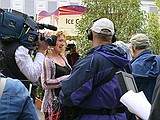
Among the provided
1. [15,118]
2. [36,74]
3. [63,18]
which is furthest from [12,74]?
[63,18]

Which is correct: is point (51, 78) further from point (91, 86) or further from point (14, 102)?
point (14, 102)

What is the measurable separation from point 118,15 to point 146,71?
5.97 m

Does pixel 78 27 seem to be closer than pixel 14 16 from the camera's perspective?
No

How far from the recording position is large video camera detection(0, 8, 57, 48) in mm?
3676

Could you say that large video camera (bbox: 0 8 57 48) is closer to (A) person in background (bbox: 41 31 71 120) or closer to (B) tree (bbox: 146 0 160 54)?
(A) person in background (bbox: 41 31 71 120)

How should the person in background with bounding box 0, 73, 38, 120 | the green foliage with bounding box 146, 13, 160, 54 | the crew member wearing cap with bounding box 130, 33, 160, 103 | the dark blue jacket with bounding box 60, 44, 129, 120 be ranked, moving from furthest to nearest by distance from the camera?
the green foliage with bounding box 146, 13, 160, 54
the crew member wearing cap with bounding box 130, 33, 160, 103
the dark blue jacket with bounding box 60, 44, 129, 120
the person in background with bounding box 0, 73, 38, 120

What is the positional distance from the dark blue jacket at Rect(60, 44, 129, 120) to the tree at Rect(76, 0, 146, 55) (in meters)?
6.80

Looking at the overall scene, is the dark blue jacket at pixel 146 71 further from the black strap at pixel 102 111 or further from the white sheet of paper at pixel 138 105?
the white sheet of paper at pixel 138 105

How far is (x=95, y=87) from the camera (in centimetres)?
332

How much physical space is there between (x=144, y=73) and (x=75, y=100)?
1668 mm

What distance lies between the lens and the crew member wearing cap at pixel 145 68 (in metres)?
4.64

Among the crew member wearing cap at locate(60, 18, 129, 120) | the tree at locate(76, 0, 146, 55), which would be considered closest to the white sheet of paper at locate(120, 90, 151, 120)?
the crew member wearing cap at locate(60, 18, 129, 120)

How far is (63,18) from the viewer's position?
1299 cm

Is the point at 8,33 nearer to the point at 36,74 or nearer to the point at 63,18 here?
the point at 36,74
